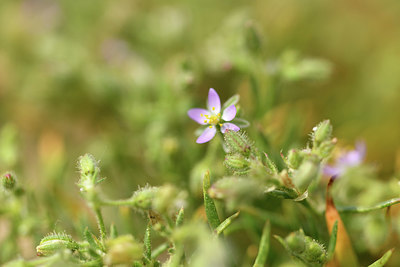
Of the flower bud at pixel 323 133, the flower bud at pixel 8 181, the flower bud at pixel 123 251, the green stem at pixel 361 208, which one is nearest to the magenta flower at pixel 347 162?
the green stem at pixel 361 208

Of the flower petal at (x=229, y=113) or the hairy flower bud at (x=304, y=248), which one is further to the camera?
the flower petal at (x=229, y=113)

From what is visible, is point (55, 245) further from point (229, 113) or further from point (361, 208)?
point (361, 208)

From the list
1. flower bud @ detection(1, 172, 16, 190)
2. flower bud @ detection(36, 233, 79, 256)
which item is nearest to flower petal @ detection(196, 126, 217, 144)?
flower bud @ detection(36, 233, 79, 256)

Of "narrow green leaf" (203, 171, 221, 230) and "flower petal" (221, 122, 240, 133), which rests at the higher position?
"flower petal" (221, 122, 240, 133)

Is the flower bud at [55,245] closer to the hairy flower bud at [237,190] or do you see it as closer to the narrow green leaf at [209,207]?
the narrow green leaf at [209,207]

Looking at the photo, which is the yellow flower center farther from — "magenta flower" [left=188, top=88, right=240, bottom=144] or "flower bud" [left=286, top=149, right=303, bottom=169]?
"flower bud" [left=286, top=149, right=303, bottom=169]
